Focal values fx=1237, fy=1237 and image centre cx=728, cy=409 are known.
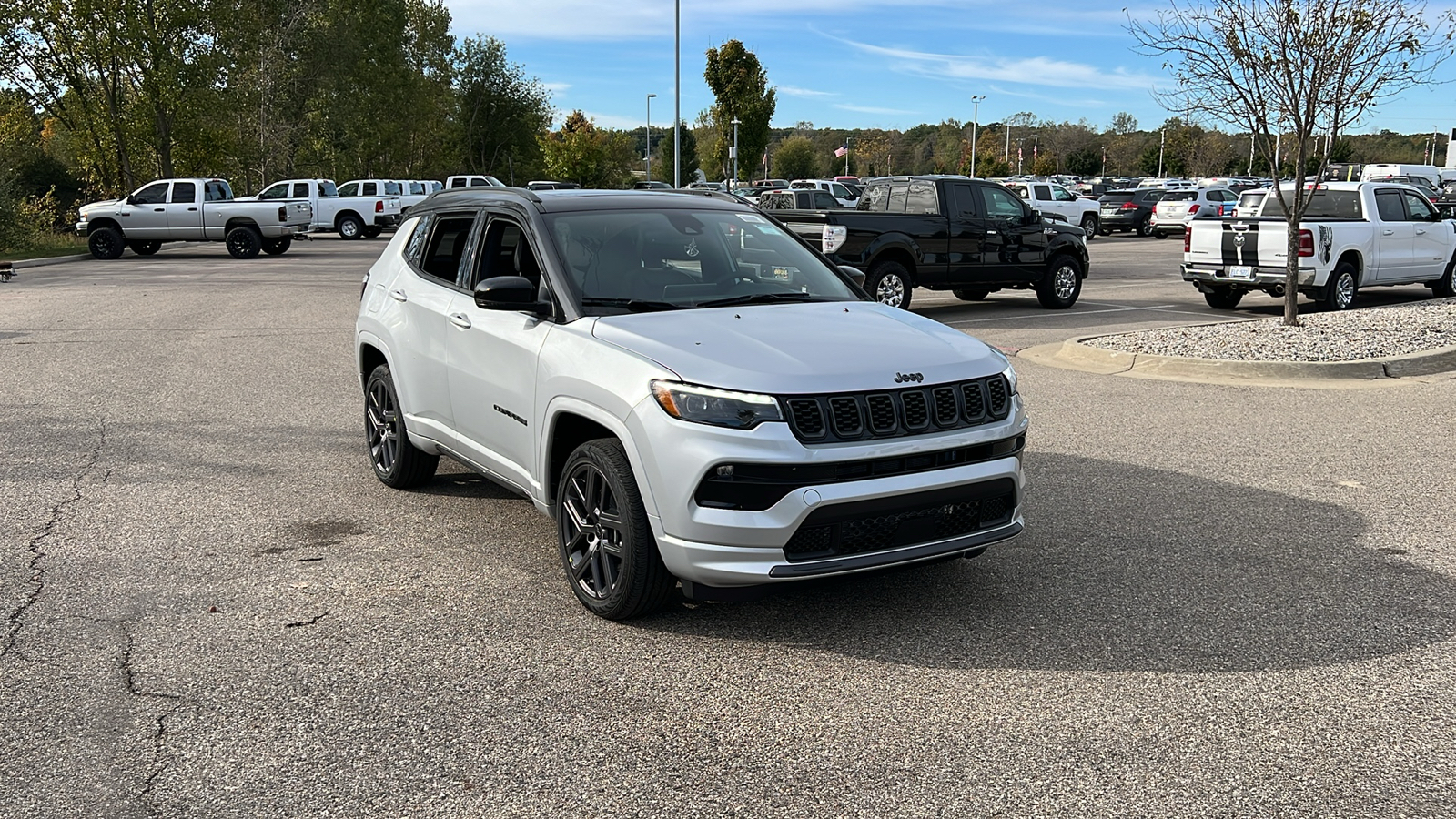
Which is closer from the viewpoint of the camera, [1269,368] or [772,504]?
[772,504]

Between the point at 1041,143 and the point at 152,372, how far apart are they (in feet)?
434

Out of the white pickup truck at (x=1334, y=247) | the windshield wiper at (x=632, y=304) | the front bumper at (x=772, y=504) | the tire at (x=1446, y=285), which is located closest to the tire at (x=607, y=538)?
the front bumper at (x=772, y=504)

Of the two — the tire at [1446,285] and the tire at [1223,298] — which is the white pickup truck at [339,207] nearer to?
the tire at [1223,298]

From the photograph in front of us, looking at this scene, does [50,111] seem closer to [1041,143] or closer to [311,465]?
[311,465]

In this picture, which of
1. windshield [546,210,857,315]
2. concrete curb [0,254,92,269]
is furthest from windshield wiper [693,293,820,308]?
concrete curb [0,254,92,269]

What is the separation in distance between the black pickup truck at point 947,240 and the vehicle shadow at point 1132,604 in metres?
9.71

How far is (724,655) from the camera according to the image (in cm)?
466

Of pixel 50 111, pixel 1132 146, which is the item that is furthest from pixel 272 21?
pixel 1132 146

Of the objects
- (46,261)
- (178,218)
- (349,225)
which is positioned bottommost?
(46,261)

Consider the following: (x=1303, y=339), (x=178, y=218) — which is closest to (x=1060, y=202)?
(x=178, y=218)

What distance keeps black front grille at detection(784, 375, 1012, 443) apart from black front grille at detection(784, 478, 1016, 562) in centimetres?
25

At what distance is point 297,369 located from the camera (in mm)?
11953

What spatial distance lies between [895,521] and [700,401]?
2.82 feet

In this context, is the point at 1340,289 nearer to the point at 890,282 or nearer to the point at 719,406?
the point at 890,282
